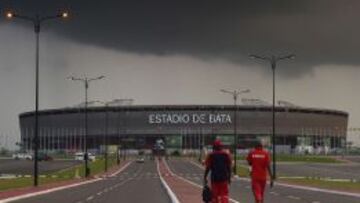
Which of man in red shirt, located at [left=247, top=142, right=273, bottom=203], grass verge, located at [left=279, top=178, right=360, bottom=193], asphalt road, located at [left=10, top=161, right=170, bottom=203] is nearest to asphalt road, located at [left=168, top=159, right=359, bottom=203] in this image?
grass verge, located at [left=279, top=178, right=360, bottom=193]

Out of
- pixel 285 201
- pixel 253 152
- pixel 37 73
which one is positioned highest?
pixel 37 73

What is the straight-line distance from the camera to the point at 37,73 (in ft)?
191

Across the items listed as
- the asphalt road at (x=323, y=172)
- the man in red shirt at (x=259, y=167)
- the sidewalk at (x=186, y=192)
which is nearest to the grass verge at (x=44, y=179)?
the sidewalk at (x=186, y=192)

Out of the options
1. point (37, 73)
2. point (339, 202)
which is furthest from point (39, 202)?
point (37, 73)

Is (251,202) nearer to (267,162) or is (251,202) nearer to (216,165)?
(267,162)

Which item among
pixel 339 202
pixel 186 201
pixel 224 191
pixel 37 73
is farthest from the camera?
pixel 37 73

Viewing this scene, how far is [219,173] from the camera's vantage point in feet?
70.8

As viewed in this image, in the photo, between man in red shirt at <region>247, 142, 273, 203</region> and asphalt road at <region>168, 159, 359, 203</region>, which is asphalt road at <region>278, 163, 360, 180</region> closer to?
asphalt road at <region>168, 159, 359, 203</region>

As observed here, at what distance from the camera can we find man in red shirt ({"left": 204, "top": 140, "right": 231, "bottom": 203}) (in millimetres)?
21453

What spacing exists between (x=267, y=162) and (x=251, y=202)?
11.2 metres

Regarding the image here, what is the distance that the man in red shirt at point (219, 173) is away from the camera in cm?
2145

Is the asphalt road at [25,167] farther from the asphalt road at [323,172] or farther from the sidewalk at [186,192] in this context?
the sidewalk at [186,192]

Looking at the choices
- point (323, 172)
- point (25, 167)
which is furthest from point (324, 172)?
point (25, 167)

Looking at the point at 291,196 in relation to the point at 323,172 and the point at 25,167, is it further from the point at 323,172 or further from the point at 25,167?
the point at 25,167
